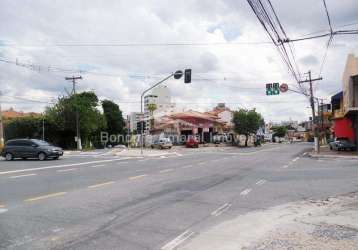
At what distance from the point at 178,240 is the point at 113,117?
95.9 meters

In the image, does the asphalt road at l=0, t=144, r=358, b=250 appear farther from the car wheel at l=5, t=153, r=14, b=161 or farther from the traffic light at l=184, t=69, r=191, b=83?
the car wheel at l=5, t=153, r=14, b=161

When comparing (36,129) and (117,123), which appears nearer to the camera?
(36,129)

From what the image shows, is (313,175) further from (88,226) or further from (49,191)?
(88,226)

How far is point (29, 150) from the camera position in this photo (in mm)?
36188

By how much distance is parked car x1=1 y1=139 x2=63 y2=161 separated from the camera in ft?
118

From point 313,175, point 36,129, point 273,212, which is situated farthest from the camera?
point 36,129

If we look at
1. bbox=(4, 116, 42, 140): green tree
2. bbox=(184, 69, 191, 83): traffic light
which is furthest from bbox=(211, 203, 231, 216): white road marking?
bbox=(4, 116, 42, 140): green tree

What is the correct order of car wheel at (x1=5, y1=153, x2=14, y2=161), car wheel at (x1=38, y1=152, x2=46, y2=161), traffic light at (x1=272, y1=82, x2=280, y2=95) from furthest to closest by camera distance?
traffic light at (x1=272, y1=82, x2=280, y2=95)
car wheel at (x1=5, y1=153, x2=14, y2=161)
car wheel at (x1=38, y1=152, x2=46, y2=161)

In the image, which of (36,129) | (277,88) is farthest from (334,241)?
(36,129)

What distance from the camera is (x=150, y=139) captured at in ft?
262

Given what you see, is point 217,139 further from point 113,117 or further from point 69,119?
point 69,119

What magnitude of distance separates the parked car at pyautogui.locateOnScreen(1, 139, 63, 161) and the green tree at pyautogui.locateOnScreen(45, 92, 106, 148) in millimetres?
27927

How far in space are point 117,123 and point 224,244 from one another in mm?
96469

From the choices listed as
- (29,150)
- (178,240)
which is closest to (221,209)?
(178,240)
